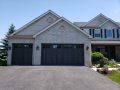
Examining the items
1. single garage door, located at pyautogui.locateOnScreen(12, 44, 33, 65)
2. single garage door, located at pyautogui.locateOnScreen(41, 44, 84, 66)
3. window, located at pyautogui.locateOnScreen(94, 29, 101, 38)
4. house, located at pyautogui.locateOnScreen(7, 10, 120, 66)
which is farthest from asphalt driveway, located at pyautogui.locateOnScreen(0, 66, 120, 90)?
window, located at pyautogui.locateOnScreen(94, 29, 101, 38)

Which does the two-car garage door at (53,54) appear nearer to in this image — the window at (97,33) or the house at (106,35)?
the house at (106,35)

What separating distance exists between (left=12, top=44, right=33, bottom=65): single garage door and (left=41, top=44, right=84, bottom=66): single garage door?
188 cm

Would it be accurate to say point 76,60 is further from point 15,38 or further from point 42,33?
point 15,38

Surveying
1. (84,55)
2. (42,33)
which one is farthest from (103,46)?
(42,33)

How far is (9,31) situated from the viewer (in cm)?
4444

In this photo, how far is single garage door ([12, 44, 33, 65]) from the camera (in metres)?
25.0

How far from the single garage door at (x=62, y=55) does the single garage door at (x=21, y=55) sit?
1.88 meters

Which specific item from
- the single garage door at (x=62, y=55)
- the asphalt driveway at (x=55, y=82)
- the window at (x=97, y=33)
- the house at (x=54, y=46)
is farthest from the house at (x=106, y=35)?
the asphalt driveway at (x=55, y=82)

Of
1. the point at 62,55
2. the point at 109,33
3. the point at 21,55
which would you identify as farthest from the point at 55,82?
the point at 109,33

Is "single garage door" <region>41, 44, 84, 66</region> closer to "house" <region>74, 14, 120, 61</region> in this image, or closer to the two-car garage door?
the two-car garage door

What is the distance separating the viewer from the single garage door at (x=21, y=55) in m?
25.0

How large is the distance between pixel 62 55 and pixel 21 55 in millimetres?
5339

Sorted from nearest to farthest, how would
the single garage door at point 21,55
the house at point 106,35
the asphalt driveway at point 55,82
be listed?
the asphalt driveway at point 55,82
the single garage door at point 21,55
the house at point 106,35

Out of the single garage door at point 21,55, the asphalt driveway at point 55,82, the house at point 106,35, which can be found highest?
the house at point 106,35
